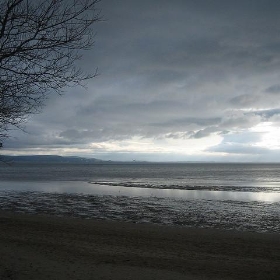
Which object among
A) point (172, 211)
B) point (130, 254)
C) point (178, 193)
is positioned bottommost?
point (178, 193)

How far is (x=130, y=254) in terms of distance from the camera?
1023 centimetres

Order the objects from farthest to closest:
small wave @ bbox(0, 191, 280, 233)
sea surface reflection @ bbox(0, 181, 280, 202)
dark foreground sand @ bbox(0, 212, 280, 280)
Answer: sea surface reflection @ bbox(0, 181, 280, 202)
small wave @ bbox(0, 191, 280, 233)
dark foreground sand @ bbox(0, 212, 280, 280)

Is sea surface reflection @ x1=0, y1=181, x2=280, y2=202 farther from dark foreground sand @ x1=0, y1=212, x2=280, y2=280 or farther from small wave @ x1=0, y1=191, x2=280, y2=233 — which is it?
dark foreground sand @ x1=0, y1=212, x2=280, y2=280

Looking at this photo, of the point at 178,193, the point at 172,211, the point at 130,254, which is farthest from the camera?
the point at 178,193

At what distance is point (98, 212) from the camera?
76.8 feet

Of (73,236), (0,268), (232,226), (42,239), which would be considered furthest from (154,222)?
(0,268)

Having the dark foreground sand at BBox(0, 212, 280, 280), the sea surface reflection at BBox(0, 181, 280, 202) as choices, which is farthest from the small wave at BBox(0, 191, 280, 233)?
the sea surface reflection at BBox(0, 181, 280, 202)

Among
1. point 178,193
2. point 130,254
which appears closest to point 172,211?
point 130,254

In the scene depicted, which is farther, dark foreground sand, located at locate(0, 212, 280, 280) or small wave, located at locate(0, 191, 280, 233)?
small wave, located at locate(0, 191, 280, 233)

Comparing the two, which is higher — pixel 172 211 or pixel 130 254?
pixel 130 254

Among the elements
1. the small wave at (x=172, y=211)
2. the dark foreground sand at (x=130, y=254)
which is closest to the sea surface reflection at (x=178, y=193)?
the small wave at (x=172, y=211)

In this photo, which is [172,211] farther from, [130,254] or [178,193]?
[178,193]

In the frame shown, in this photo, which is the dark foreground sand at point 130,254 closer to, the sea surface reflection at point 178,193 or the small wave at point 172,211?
the small wave at point 172,211

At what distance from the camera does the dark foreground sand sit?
801cm
